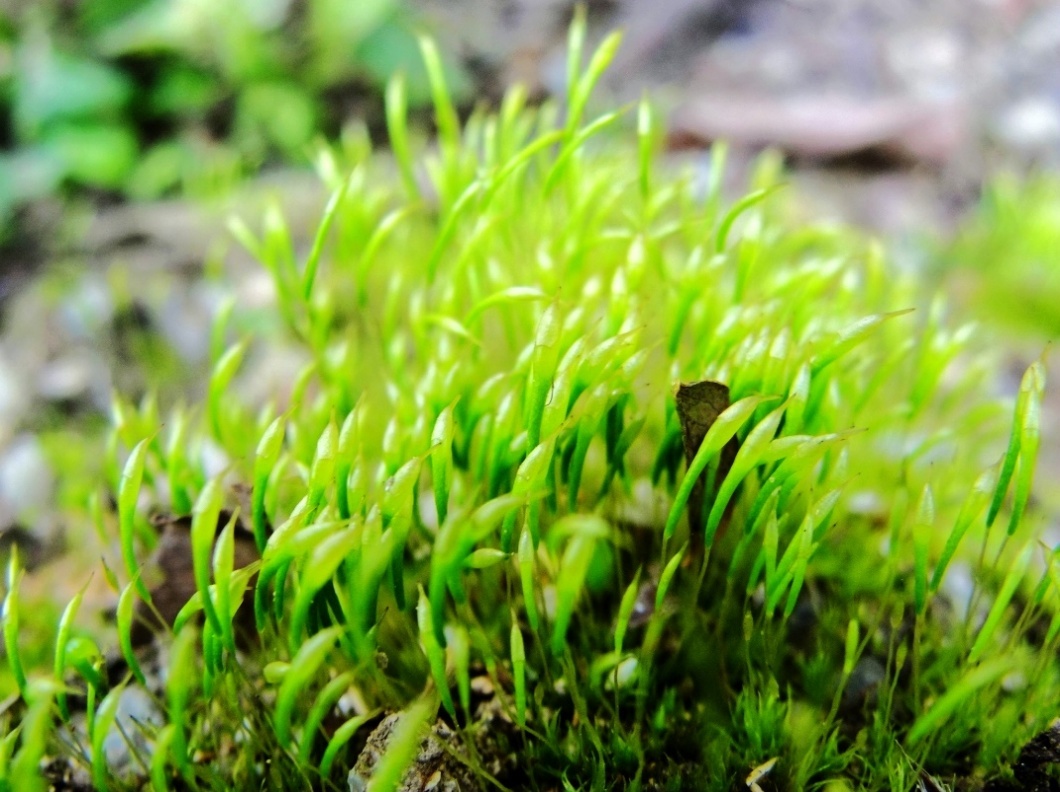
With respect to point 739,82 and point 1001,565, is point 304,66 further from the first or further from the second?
point 1001,565

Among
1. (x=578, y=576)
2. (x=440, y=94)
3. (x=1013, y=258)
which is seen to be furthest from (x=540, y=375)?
(x=1013, y=258)

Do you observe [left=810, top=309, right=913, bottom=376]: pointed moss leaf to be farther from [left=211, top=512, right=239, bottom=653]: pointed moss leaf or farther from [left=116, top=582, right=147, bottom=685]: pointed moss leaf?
[left=116, top=582, right=147, bottom=685]: pointed moss leaf

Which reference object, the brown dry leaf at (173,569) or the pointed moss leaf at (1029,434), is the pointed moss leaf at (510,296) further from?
the pointed moss leaf at (1029,434)

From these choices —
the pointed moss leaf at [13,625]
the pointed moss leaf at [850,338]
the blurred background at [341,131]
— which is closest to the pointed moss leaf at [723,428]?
the pointed moss leaf at [850,338]

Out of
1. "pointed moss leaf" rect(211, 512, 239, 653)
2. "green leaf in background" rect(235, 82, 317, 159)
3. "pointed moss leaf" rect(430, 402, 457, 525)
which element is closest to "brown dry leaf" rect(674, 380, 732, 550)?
"pointed moss leaf" rect(430, 402, 457, 525)

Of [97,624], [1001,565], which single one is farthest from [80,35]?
Result: [1001,565]

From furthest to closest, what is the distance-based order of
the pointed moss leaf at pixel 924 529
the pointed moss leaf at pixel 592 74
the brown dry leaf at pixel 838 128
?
1. the brown dry leaf at pixel 838 128
2. the pointed moss leaf at pixel 592 74
3. the pointed moss leaf at pixel 924 529

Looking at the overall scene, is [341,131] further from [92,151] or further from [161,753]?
[161,753]
